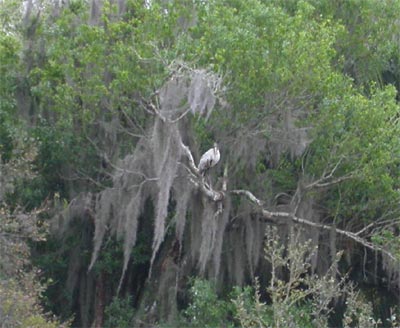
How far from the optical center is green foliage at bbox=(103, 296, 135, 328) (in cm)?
1653

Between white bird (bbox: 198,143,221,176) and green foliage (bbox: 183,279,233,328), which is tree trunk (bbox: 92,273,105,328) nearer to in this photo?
green foliage (bbox: 183,279,233,328)

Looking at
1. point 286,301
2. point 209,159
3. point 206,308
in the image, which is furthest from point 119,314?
point 286,301

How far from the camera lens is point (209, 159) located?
46.9 feet

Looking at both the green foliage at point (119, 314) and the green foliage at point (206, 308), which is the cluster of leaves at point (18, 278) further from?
the green foliage at point (119, 314)

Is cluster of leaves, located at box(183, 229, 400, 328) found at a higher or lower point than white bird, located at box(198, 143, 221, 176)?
lower

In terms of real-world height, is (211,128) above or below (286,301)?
above

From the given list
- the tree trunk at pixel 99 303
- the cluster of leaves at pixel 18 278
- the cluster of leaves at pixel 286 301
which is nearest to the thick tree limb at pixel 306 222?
the cluster of leaves at pixel 286 301

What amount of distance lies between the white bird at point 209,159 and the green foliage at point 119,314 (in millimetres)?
3316

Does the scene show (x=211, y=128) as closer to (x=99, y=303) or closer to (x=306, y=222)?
(x=306, y=222)

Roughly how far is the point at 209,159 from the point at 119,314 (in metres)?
3.75

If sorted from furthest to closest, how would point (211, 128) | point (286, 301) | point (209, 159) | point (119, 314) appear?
point (119, 314) → point (211, 128) → point (209, 159) → point (286, 301)

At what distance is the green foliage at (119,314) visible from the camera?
16.5 metres

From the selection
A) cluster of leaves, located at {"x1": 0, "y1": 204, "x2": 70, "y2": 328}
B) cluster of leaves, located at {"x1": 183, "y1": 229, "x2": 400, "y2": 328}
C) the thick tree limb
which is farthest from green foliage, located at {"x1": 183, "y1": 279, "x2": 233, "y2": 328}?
cluster of leaves, located at {"x1": 0, "y1": 204, "x2": 70, "y2": 328}

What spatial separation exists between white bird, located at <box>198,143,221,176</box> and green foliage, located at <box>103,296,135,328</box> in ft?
10.9
